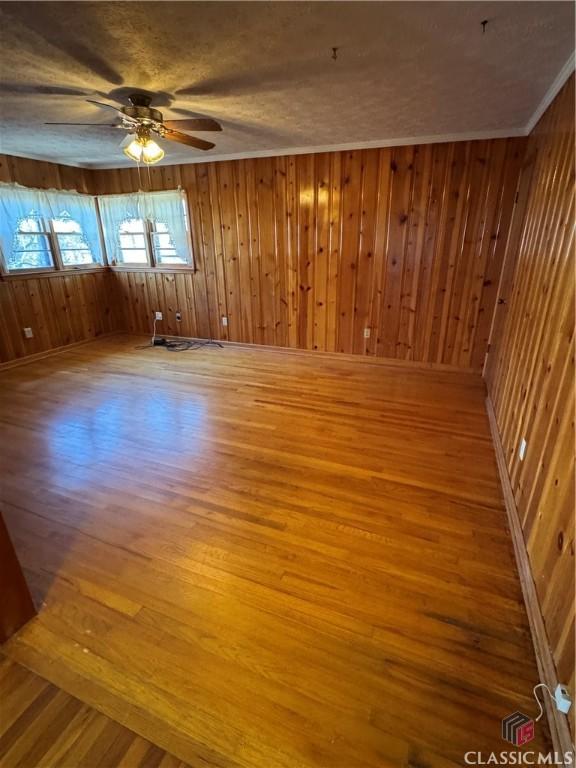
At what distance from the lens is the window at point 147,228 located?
4.92m

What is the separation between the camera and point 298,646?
1.36 metres

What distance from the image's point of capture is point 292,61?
6.56 ft

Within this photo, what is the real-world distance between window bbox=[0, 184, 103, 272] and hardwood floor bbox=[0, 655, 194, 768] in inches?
183

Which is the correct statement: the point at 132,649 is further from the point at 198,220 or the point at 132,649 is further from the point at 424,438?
the point at 198,220

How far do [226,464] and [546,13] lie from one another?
280 cm

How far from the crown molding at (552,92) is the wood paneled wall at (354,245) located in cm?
33

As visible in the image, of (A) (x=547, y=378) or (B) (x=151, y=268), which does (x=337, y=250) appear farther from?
(A) (x=547, y=378)

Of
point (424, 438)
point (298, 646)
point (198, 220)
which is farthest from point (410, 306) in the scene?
point (298, 646)

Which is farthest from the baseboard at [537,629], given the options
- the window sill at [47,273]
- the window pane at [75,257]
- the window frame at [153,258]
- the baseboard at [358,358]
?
the window pane at [75,257]

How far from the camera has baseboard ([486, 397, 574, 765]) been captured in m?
1.07

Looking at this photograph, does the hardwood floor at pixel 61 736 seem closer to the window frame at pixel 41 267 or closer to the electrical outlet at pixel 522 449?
the electrical outlet at pixel 522 449

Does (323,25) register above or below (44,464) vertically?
above

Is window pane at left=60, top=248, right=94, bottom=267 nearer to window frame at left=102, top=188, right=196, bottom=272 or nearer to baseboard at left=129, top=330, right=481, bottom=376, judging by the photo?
window frame at left=102, top=188, right=196, bottom=272

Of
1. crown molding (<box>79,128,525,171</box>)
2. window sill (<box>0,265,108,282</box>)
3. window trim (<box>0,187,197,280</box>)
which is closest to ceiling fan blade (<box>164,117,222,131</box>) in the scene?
crown molding (<box>79,128,525,171</box>)
